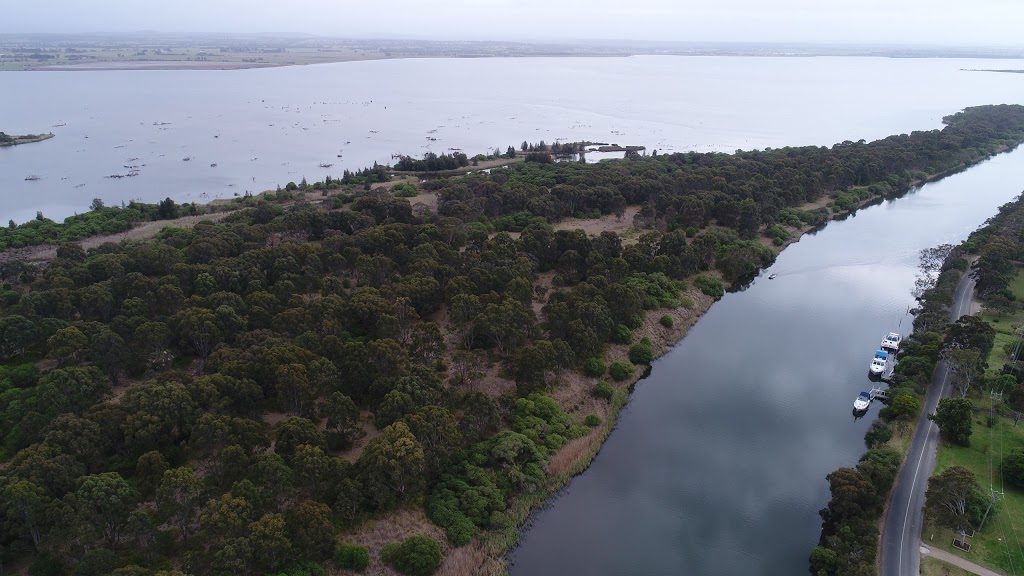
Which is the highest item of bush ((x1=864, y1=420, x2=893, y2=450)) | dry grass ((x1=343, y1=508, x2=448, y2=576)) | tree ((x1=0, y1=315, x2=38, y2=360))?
tree ((x1=0, y1=315, x2=38, y2=360))

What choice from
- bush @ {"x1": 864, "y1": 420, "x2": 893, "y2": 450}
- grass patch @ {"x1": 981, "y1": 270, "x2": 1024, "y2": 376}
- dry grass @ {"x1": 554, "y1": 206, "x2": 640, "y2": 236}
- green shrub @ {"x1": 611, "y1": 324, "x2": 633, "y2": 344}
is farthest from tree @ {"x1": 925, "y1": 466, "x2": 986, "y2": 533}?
dry grass @ {"x1": 554, "y1": 206, "x2": 640, "y2": 236}

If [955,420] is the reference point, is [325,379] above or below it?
above

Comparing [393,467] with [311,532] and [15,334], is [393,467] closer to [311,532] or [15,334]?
[311,532]

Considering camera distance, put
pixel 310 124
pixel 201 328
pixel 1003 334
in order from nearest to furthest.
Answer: pixel 201 328 < pixel 1003 334 < pixel 310 124

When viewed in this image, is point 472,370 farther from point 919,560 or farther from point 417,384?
point 919,560

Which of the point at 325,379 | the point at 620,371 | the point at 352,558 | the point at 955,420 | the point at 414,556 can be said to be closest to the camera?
the point at 352,558

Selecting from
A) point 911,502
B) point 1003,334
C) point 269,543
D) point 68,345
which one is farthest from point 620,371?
point 68,345

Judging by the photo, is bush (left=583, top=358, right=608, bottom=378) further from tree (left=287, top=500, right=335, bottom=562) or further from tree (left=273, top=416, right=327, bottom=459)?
tree (left=287, top=500, right=335, bottom=562)
